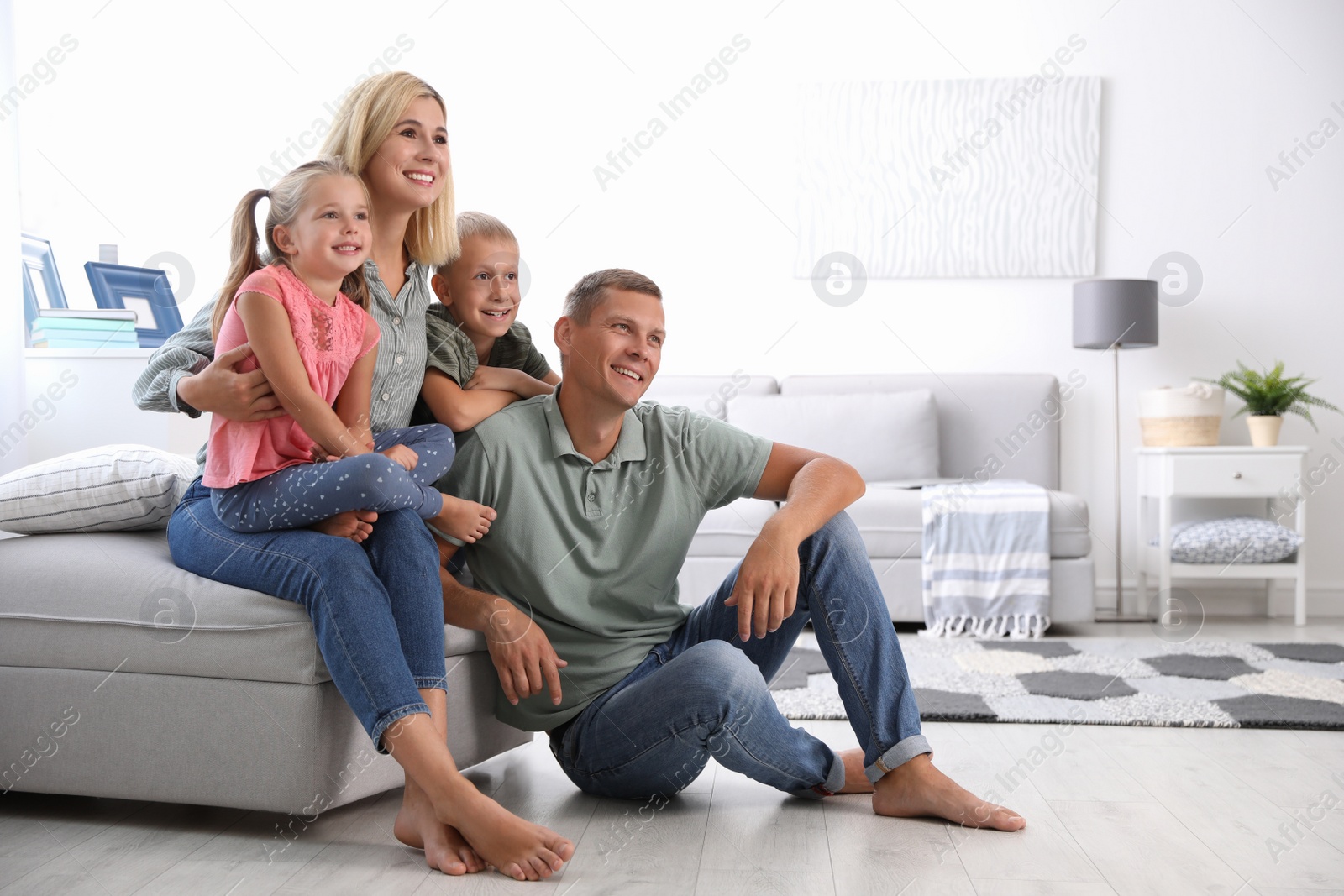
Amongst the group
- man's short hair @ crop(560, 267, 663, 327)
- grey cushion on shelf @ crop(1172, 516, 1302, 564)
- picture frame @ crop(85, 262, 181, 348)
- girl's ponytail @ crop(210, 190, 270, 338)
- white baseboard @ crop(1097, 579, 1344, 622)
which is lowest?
white baseboard @ crop(1097, 579, 1344, 622)

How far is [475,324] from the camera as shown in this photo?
1.80 metres

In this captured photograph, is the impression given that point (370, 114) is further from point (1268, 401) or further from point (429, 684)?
point (1268, 401)

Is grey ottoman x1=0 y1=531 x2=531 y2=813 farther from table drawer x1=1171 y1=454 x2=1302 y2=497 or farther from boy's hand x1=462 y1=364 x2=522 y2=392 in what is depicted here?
table drawer x1=1171 y1=454 x2=1302 y2=497

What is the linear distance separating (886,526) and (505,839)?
7.58 feet

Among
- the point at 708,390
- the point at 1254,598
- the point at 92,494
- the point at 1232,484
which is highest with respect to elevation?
the point at 708,390

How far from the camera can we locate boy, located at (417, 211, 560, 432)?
1702 millimetres

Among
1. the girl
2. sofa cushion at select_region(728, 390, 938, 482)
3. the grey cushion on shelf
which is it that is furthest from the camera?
sofa cushion at select_region(728, 390, 938, 482)

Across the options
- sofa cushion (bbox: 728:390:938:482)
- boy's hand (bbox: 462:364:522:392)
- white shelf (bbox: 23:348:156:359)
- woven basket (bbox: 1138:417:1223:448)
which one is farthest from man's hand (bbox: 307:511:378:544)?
woven basket (bbox: 1138:417:1223:448)

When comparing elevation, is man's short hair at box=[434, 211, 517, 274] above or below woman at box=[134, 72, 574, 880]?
above

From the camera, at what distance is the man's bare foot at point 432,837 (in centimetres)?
137

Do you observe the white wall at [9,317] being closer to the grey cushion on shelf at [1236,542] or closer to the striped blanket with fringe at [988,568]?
the striped blanket with fringe at [988,568]

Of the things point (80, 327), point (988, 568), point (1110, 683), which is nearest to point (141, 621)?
point (80, 327)

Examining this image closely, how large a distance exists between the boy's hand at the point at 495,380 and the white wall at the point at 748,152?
101 inches

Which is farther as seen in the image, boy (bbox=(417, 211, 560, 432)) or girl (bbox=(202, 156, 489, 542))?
boy (bbox=(417, 211, 560, 432))
